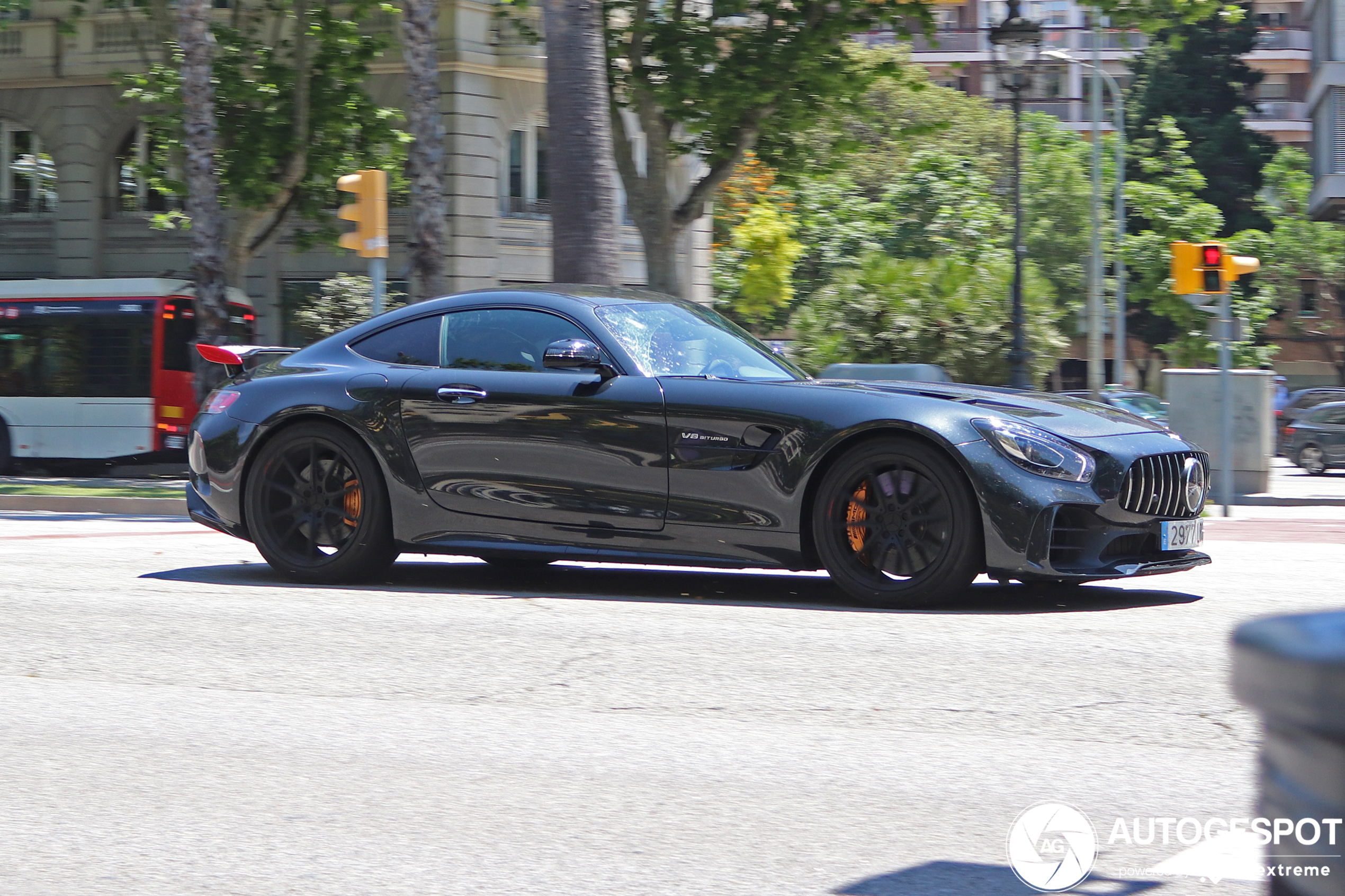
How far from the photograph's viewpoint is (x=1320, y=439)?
30656 millimetres

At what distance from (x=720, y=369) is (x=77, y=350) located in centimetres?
2004

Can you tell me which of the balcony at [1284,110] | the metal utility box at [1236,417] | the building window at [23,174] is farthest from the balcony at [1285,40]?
the metal utility box at [1236,417]

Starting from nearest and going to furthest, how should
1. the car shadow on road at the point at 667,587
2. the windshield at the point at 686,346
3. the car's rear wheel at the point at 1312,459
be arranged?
the car shadow on road at the point at 667,587
the windshield at the point at 686,346
the car's rear wheel at the point at 1312,459

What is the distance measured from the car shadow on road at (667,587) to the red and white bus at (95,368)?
55.5 ft

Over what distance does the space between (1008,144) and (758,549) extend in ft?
179

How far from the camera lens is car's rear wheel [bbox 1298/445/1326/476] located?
3069cm

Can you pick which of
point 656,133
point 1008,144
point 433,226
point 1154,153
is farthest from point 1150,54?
point 433,226

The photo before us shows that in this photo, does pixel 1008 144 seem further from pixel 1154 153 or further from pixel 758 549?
pixel 758 549

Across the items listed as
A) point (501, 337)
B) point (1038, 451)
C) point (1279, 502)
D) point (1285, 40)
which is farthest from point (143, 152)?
point (1285, 40)

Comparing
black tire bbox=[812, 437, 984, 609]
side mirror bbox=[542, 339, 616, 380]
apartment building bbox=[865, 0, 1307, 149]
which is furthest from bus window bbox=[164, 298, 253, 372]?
apartment building bbox=[865, 0, 1307, 149]

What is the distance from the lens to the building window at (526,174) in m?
31.1

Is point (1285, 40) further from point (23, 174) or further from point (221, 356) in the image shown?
point (221, 356)

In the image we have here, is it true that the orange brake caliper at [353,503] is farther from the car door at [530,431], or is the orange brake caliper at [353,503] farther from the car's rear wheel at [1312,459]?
the car's rear wheel at [1312,459]

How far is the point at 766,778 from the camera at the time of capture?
4.03m
